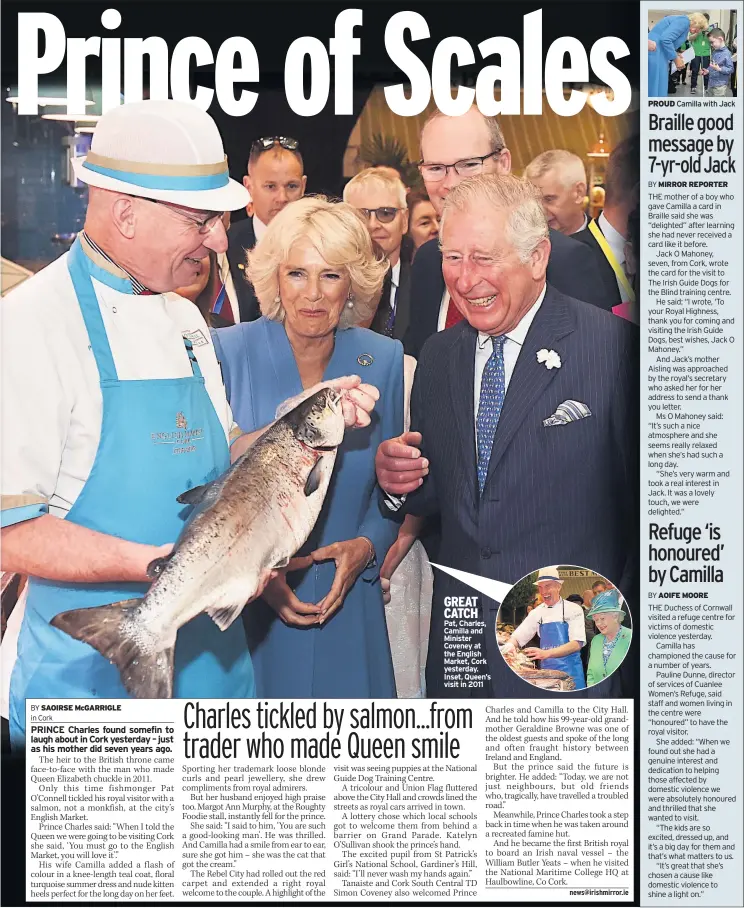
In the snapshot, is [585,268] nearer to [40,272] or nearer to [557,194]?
[557,194]

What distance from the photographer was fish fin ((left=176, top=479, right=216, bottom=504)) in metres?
3.50

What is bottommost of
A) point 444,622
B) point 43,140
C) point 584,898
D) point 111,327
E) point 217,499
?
point 584,898

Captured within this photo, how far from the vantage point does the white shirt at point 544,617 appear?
3.57m

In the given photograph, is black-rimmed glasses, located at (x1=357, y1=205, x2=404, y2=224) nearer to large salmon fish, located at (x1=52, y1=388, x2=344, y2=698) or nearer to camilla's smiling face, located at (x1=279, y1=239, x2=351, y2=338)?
camilla's smiling face, located at (x1=279, y1=239, x2=351, y2=338)

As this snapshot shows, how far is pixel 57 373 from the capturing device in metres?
3.44

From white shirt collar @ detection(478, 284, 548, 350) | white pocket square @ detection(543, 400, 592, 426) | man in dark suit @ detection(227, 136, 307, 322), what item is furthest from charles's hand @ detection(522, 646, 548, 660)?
man in dark suit @ detection(227, 136, 307, 322)

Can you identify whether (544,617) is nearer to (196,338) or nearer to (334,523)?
(334,523)

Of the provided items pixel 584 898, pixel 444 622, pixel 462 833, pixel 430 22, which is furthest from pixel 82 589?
pixel 430 22

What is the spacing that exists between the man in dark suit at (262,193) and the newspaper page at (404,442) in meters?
0.01

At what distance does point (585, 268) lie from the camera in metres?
3.55

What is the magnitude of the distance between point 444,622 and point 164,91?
1.83m

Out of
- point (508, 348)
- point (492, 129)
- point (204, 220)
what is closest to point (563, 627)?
point (508, 348)

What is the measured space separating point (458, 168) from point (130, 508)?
1422mm

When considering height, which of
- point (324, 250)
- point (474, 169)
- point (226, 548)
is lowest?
point (226, 548)
